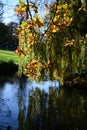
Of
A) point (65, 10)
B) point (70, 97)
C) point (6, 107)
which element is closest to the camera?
point (65, 10)

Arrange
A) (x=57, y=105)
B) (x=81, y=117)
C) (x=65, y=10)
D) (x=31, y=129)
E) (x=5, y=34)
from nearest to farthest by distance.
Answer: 1. (x=65, y=10)
2. (x=31, y=129)
3. (x=81, y=117)
4. (x=57, y=105)
5. (x=5, y=34)

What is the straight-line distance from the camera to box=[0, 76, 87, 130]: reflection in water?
36.0 ft

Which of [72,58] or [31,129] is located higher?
[72,58]

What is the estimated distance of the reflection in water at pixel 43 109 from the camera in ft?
36.0

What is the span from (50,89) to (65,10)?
16705 mm

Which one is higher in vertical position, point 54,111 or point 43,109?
point 43,109

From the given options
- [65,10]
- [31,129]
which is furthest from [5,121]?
[65,10]

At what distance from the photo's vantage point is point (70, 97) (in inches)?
668

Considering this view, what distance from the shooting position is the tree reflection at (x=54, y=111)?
11016mm

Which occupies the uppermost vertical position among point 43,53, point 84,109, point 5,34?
point 5,34

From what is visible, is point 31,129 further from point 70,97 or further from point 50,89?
point 50,89

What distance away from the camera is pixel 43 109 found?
13.5 m

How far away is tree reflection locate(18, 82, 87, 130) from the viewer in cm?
1102

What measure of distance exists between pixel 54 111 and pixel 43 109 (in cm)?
59
